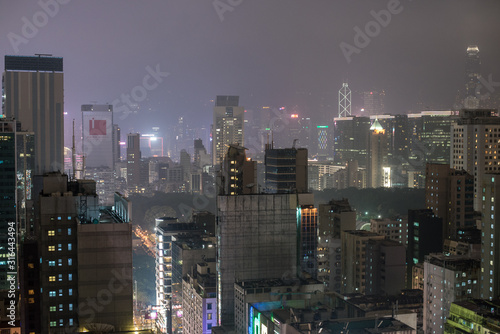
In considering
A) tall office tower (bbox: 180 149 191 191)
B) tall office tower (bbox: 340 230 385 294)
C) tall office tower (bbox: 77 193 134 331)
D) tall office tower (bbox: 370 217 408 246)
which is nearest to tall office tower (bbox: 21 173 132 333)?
tall office tower (bbox: 77 193 134 331)

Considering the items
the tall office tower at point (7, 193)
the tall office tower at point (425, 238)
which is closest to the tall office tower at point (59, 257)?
the tall office tower at point (7, 193)

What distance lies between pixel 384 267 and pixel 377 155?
22.7 m

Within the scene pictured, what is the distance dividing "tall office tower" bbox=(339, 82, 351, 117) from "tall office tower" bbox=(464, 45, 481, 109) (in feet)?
38.7

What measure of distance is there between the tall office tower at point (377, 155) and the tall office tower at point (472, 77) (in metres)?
12.4

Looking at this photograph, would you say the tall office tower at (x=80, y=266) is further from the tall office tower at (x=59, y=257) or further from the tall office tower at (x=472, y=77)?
the tall office tower at (x=472, y=77)

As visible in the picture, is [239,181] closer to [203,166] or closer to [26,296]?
[26,296]

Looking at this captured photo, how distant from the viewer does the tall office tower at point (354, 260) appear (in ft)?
79.1

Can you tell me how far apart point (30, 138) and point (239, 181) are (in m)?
11.3

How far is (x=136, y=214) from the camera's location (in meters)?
43.8

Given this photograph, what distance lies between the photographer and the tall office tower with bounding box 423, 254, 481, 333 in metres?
18.1

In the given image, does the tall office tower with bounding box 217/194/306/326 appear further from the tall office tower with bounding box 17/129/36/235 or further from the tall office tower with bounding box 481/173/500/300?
the tall office tower with bounding box 17/129/36/235

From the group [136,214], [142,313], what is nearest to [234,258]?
[142,313]

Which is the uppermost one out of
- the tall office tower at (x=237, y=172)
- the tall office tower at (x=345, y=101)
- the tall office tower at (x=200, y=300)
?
the tall office tower at (x=345, y=101)

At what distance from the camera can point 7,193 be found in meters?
17.1
